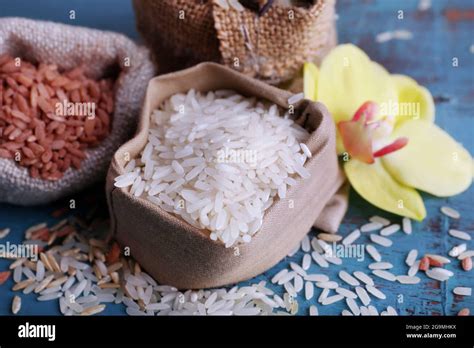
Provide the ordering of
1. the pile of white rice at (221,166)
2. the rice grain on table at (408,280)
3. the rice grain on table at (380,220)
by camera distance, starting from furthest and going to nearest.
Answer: the rice grain on table at (380,220), the rice grain on table at (408,280), the pile of white rice at (221,166)

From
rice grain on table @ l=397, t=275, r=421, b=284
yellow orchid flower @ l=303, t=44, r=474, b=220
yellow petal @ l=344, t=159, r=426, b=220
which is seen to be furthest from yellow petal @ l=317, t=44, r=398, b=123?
rice grain on table @ l=397, t=275, r=421, b=284

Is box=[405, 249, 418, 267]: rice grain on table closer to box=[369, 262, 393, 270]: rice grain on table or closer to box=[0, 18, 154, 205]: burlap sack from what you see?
box=[369, 262, 393, 270]: rice grain on table

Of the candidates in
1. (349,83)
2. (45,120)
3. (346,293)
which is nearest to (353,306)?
(346,293)

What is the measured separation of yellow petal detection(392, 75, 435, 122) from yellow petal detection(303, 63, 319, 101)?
0.17 meters

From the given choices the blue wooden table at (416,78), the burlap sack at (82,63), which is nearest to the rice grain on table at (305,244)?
the blue wooden table at (416,78)

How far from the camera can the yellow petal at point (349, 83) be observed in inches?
55.1

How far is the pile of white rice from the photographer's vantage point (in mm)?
1144

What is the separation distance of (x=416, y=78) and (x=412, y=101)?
182mm

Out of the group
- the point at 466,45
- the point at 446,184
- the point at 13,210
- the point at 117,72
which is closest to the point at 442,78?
the point at 466,45

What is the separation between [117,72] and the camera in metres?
1.44

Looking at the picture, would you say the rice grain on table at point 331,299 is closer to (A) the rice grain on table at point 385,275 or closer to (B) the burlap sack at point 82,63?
(A) the rice grain on table at point 385,275

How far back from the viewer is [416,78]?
1619mm

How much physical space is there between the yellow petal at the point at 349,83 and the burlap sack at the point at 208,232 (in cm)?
12

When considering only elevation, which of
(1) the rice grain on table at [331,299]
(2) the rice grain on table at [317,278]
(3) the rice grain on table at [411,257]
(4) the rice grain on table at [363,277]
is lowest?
(1) the rice grain on table at [331,299]
